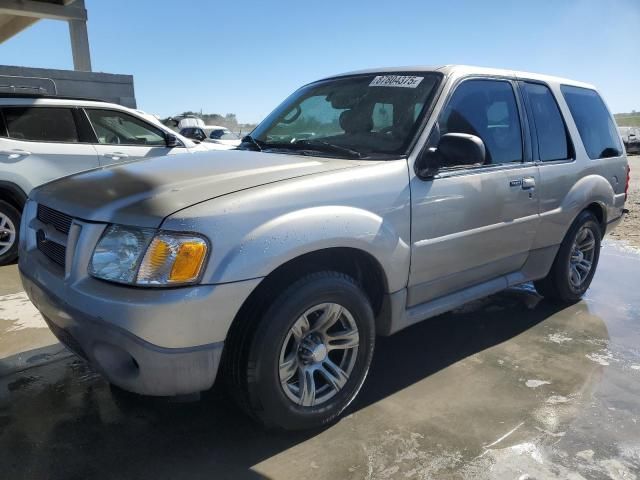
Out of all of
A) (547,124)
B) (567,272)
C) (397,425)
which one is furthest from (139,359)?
(567,272)

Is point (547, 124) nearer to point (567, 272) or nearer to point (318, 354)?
point (567, 272)

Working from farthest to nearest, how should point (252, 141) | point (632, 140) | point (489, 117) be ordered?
point (632, 140) < point (252, 141) < point (489, 117)

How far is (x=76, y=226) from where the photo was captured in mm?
2336

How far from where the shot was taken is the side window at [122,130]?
6.31m

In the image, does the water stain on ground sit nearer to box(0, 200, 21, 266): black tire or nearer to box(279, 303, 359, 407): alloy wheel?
box(279, 303, 359, 407): alloy wheel

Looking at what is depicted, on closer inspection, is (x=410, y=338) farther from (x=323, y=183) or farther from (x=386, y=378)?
(x=323, y=183)

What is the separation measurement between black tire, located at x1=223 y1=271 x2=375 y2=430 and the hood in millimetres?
549

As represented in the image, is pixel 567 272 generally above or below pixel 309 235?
below

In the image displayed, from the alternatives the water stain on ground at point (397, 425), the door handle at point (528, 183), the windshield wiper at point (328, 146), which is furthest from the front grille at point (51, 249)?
the door handle at point (528, 183)

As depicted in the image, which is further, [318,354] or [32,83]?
[32,83]

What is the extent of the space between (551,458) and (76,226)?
2.47m

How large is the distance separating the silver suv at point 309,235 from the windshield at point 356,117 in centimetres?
1

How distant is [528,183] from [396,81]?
1170mm

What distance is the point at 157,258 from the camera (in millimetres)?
2121
